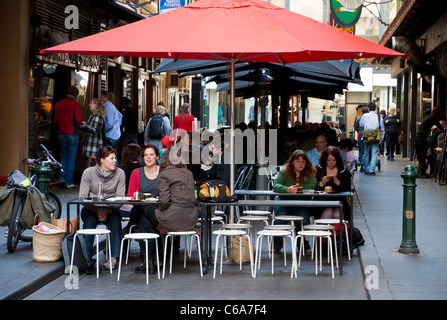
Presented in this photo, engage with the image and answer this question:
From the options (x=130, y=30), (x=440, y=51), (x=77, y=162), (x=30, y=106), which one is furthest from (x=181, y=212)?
(x=440, y=51)

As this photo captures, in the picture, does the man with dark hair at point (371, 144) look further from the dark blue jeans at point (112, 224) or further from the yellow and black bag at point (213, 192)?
the dark blue jeans at point (112, 224)

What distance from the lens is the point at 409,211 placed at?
9.38 metres

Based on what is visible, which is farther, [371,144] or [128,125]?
[371,144]

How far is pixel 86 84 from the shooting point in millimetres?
18797

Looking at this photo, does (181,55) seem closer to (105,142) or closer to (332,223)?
(332,223)

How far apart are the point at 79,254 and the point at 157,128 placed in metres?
10.5

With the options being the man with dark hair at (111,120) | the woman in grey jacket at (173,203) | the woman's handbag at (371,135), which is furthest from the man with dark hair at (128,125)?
the woman in grey jacket at (173,203)

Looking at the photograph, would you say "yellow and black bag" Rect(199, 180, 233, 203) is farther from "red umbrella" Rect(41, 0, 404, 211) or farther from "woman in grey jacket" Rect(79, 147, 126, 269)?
"red umbrella" Rect(41, 0, 404, 211)

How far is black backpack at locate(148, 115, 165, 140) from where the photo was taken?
18.8m

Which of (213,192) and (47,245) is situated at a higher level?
(213,192)

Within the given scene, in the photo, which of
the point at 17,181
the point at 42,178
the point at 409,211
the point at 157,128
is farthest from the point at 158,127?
the point at 409,211

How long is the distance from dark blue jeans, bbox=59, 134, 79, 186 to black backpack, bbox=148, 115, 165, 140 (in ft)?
10.1

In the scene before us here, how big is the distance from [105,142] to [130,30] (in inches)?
345

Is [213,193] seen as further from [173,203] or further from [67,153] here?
[67,153]
